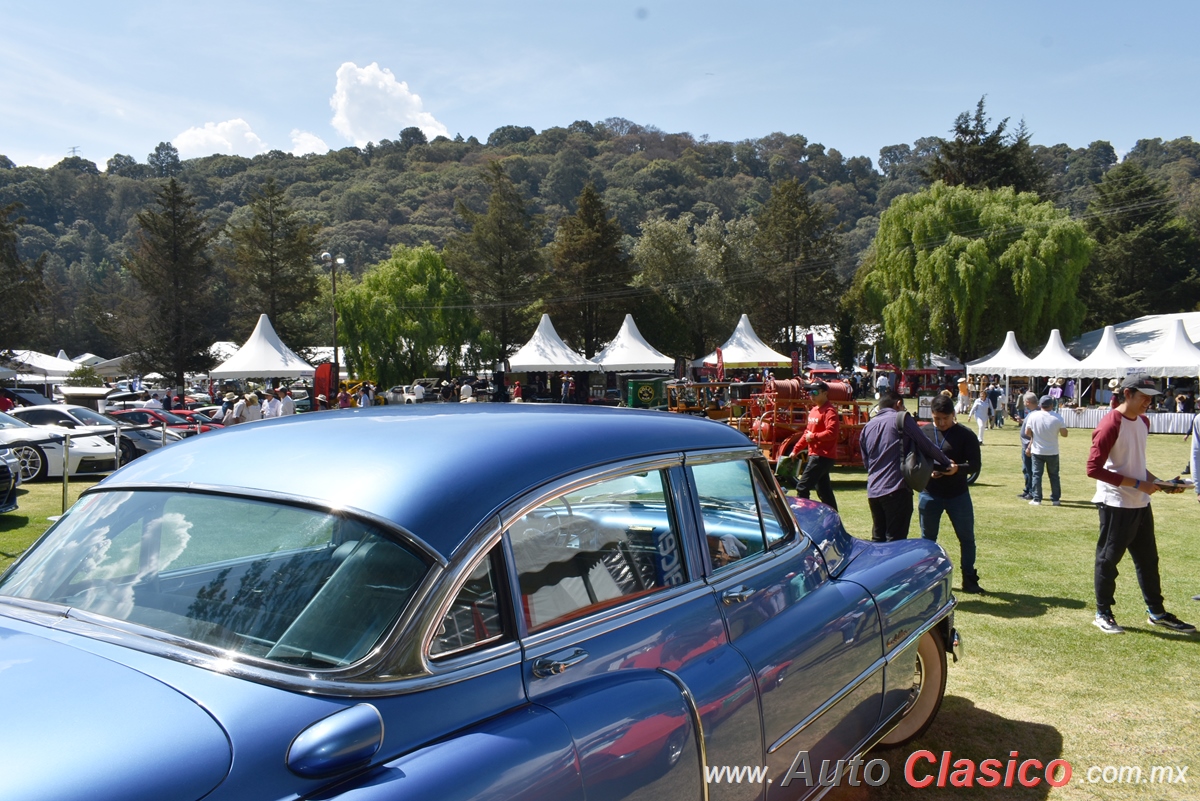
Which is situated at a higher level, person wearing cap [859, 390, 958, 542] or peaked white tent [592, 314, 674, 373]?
peaked white tent [592, 314, 674, 373]

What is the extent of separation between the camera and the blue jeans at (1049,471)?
12.3 metres

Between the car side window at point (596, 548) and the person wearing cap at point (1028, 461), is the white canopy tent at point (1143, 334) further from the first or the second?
the car side window at point (596, 548)

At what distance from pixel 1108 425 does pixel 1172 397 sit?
35106mm

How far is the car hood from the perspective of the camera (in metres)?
1.49

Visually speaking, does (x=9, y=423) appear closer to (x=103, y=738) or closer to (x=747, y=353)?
(x=103, y=738)

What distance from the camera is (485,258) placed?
57.7 m

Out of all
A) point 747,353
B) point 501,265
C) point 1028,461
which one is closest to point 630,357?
point 747,353

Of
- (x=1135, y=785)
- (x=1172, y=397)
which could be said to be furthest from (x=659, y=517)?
(x=1172, y=397)

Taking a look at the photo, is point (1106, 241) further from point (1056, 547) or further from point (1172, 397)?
point (1056, 547)

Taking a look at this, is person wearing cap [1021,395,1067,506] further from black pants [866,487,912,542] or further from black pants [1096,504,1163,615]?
black pants [866,487,912,542]

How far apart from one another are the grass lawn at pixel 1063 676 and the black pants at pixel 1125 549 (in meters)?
0.27

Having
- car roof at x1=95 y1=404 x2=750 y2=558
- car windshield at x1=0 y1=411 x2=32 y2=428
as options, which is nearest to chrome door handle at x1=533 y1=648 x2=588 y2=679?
car roof at x1=95 y1=404 x2=750 y2=558

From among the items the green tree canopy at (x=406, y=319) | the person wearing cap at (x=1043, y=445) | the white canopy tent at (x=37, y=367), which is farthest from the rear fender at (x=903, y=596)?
the green tree canopy at (x=406, y=319)

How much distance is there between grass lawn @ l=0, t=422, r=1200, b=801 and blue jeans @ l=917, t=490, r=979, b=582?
33 centimetres
